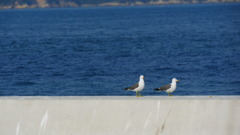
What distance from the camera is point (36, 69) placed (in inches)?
1644

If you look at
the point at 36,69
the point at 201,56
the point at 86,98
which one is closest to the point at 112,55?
the point at 201,56

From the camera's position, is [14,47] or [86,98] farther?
[14,47]
